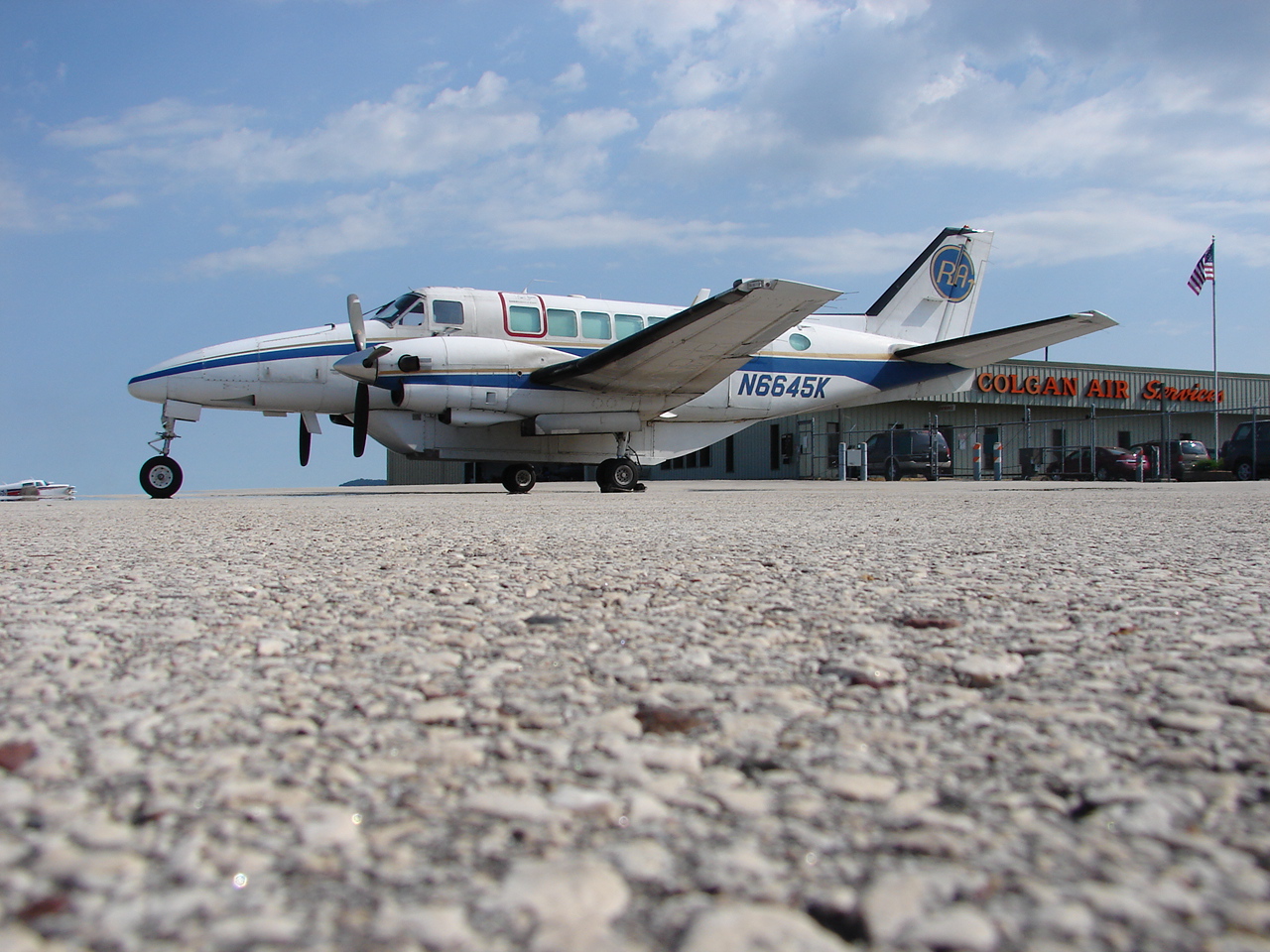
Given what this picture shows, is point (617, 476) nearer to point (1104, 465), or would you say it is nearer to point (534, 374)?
point (534, 374)

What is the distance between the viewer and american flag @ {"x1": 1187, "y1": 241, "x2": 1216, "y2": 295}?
2758cm

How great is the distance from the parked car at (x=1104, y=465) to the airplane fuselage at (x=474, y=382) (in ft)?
44.7

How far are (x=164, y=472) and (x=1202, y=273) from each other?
3148cm

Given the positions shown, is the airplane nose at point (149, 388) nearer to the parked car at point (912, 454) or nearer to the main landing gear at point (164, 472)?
the main landing gear at point (164, 472)

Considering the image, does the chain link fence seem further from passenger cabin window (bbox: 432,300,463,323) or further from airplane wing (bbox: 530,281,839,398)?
passenger cabin window (bbox: 432,300,463,323)

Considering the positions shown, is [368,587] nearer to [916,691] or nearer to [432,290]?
[916,691]

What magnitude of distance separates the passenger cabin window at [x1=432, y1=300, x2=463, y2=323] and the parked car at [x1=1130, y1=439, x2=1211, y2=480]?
18.3 m

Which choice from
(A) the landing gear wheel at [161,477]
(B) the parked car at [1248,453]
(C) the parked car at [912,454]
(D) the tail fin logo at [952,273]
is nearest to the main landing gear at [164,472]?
(A) the landing gear wheel at [161,477]

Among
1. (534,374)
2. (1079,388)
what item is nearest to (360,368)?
(534,374)

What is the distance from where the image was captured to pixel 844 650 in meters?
1.46

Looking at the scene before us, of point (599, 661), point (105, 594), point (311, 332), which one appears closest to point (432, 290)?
point (311, 332)

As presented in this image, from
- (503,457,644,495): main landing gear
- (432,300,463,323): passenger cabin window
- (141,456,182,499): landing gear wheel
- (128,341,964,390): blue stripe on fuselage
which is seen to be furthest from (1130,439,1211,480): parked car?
(141,456,182,499): landing gear wheel

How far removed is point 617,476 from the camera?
37.9 ft

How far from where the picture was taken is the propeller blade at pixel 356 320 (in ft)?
36.7
